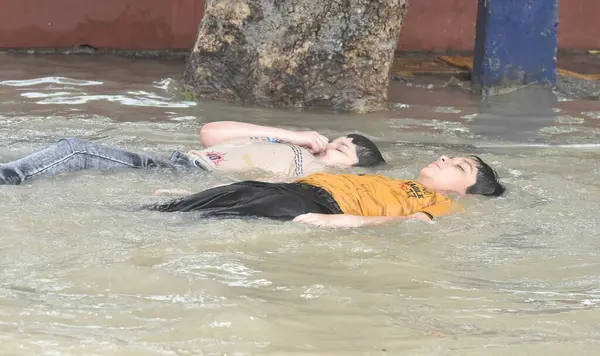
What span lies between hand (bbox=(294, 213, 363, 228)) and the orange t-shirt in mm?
178

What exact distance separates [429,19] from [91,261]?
8.49 metres

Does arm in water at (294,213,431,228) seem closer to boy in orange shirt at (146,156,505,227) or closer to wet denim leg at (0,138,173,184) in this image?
boy in orange shirt at (146,156,505,227)

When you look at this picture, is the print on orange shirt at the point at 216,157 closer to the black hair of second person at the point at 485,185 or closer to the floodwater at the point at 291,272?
the floodwater at the point at 291,272

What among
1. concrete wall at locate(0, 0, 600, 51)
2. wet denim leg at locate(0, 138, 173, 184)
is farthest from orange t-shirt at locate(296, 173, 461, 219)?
concrete wall at locate(0, 0, 600, 51)

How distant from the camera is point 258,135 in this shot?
5023mm

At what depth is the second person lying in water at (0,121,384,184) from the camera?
4.48 meters

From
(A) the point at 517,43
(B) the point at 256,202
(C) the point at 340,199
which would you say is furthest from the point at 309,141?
(A) the point at 517,43

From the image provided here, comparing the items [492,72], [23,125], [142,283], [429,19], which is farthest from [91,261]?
[429,19]

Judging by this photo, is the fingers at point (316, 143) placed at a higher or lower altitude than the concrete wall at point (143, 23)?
lower

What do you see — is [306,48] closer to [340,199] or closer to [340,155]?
[340,155]

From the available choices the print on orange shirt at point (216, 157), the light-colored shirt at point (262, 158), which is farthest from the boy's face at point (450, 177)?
the print on orange shirt at point (216, 157)

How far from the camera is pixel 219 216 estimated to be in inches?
151

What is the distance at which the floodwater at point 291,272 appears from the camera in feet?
8.15

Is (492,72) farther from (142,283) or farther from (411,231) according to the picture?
(142,283)
